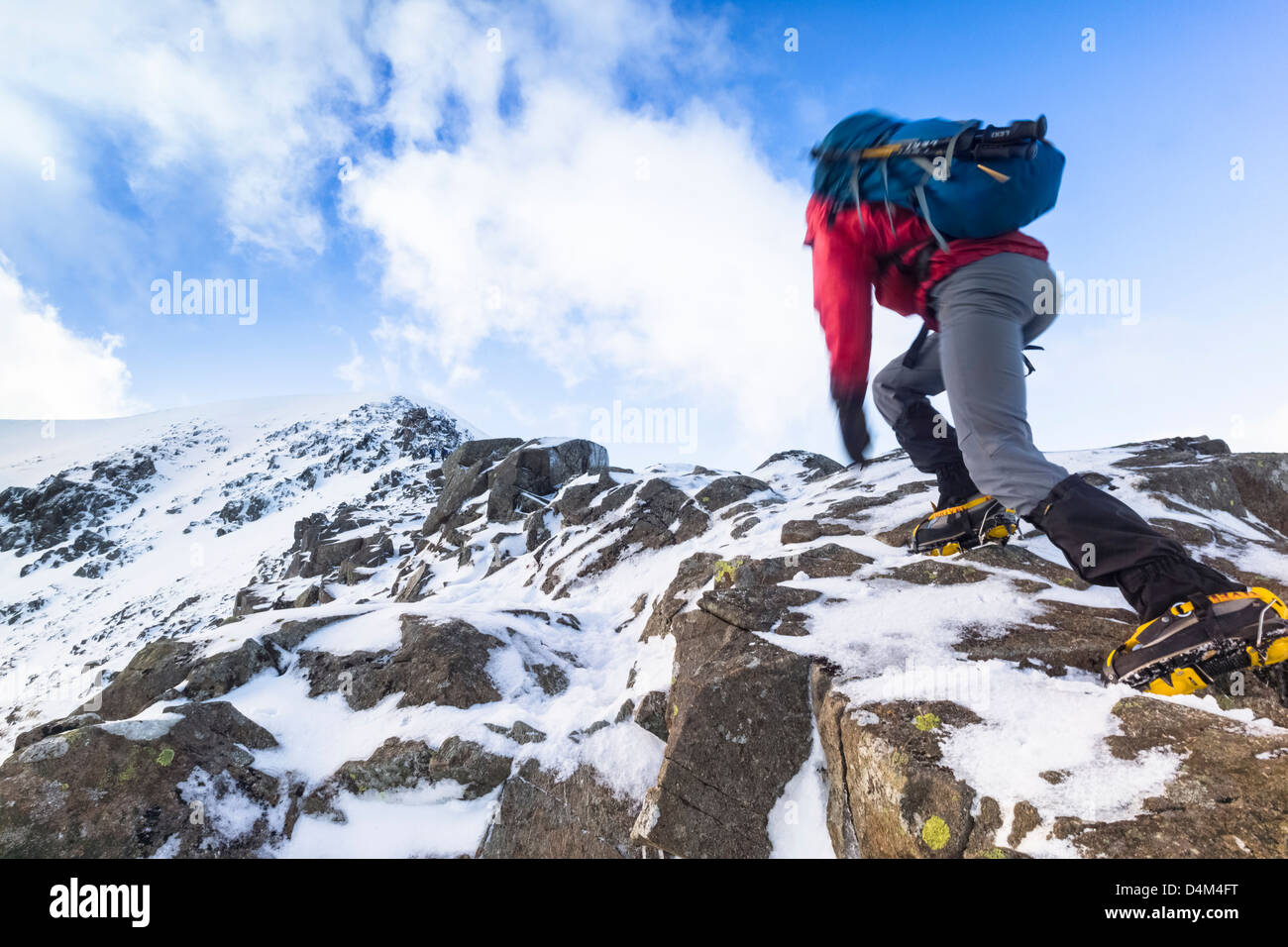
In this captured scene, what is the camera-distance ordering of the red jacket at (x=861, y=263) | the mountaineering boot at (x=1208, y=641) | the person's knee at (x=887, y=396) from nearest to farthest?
the mountaineering boot at (x=1208, y=641), the red jacket at (x=861, y=263), the person's knee at (x=887, y=396)

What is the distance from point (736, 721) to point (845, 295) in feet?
11.3

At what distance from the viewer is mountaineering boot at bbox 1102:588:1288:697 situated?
9.26ft

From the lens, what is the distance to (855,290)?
389 centimetres

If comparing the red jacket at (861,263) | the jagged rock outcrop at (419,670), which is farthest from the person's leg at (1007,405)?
the jagged rock outcrop at (419,670)

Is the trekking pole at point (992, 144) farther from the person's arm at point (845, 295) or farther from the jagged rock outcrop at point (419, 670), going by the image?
the jagged rock outcrop at point (419, 670)

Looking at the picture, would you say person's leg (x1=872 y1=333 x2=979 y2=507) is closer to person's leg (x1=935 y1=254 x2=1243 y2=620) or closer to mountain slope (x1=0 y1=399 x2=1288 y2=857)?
mountain slope (x1=0 y1=399 x2=1288 y2=857)

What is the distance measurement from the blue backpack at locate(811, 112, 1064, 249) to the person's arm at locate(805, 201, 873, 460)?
0.62 ft

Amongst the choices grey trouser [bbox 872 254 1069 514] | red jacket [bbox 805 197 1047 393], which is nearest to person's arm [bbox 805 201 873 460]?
red jacket [bbox 805 197 1047 393]

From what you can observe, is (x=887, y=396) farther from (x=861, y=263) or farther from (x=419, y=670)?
(x=419, y=670)

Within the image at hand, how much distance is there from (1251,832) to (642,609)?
860 centimetres

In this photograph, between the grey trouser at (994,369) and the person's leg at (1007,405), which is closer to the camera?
the person's leg at (1007,405)

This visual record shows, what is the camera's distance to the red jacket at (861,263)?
3795 mm

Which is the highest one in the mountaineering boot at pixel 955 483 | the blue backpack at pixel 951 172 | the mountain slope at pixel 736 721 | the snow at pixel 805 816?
the blue backpack at pixel 951 172
